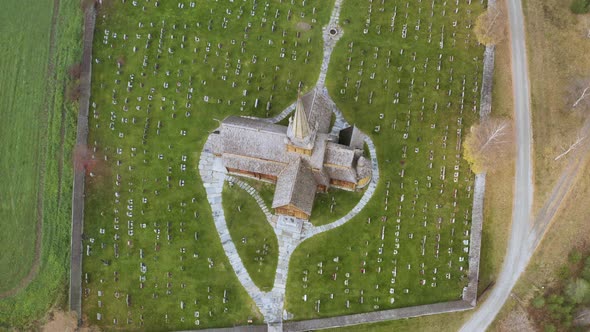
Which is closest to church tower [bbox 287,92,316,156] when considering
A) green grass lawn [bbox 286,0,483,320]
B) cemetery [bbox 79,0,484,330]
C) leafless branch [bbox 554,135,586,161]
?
cemetery [bbox 79,0,484,330]

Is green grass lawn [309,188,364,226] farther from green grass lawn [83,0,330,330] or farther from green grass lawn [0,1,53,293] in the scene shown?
green grass lawn [0,1,53,293]

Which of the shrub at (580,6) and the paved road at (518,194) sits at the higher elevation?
the shrub at (580,6)

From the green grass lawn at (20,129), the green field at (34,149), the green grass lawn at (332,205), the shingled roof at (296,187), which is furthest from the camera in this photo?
the green grass lawn at (20,129)

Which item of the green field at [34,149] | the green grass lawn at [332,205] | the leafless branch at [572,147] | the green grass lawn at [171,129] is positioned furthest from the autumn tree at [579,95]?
the green field at [34,149]

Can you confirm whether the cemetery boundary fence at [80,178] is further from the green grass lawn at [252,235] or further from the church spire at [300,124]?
the church spire at [300,124]

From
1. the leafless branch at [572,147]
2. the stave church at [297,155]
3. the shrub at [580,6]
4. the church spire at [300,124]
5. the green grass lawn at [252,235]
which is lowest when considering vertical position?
the green grass lawn at [252,235]

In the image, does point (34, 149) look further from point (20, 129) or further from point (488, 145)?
point (488, 145)

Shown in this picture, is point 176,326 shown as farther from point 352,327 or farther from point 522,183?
A: point 522,183

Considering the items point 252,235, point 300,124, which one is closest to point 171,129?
point 252,235
